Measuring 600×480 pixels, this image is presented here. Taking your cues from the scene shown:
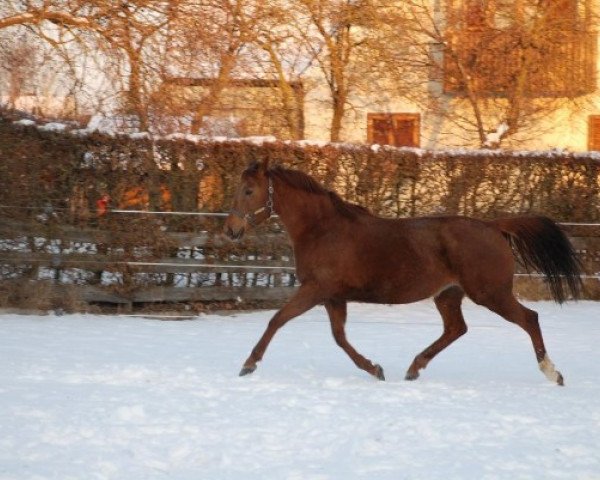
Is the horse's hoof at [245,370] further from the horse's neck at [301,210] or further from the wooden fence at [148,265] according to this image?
the wooden fence at [148,265]

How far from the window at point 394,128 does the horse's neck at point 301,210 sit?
473 inches

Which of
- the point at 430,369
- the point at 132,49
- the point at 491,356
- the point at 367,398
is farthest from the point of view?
the point at 132,49

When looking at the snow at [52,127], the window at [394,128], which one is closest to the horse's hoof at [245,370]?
the snow at [52,127]

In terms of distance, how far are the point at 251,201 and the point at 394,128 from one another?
12.9 meters

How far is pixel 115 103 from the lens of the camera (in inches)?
566

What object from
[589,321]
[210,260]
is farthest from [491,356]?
[210,260]

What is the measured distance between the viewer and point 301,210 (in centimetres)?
826

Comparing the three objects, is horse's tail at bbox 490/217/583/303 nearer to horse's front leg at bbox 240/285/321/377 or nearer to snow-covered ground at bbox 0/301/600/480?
snow-covered ground at bbox 0/301/600/480

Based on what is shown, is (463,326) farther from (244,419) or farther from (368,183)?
(368,183)

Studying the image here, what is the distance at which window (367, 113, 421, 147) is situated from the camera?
66.9ft

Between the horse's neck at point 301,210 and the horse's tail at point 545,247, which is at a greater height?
the horse's neck at point 301,210

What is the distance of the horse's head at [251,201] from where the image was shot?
830 cm

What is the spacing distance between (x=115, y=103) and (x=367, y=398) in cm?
863

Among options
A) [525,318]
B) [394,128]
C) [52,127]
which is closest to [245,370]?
[525,318]
